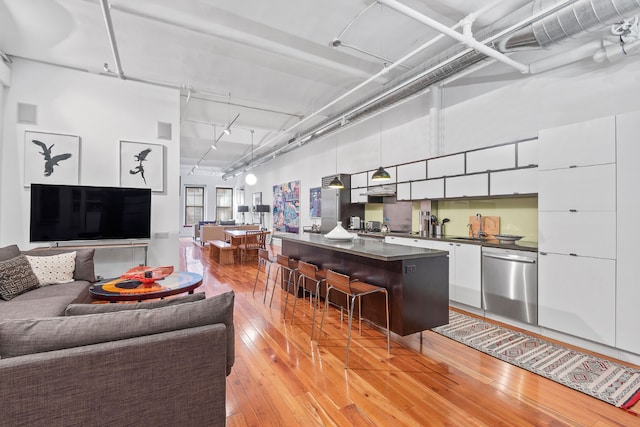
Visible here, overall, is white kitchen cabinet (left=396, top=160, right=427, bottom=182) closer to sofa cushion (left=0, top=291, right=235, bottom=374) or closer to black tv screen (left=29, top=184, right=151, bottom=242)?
sofa cushion (left=0, top=291, right=235, bottom=374)

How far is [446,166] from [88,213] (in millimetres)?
5718

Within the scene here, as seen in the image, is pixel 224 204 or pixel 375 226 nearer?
pixel 375 226

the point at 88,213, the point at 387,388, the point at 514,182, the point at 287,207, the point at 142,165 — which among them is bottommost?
the point at 387,388

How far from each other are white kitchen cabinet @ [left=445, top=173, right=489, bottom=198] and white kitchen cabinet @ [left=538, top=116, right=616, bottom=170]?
0.80 meters

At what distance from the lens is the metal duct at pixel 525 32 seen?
2.58 metres

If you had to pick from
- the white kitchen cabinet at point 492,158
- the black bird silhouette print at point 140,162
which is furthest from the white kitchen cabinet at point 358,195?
Answer: the black bird silhouette print at point 140,162

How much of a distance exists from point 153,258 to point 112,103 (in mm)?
2798

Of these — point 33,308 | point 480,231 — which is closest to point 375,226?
point 480,231

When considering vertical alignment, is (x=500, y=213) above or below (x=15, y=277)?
above

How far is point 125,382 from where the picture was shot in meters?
1.36

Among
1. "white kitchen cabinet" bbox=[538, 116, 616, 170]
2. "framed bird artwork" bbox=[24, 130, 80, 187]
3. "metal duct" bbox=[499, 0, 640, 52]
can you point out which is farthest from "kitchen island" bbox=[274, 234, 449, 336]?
"framed bird artwork" bbox=[24, 130, 80, 187]

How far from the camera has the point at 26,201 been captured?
4.67 m

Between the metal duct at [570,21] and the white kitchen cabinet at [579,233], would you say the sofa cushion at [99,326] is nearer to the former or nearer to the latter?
the white kitchen cabinet at [579,233]

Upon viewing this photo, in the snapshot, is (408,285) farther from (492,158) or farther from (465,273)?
(492,158)
